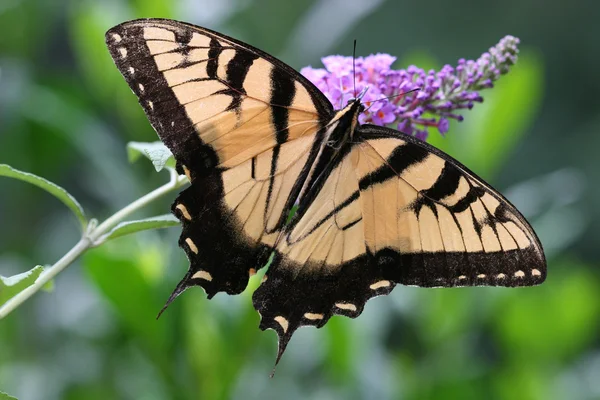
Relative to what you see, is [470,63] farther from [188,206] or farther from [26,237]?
[26,237]

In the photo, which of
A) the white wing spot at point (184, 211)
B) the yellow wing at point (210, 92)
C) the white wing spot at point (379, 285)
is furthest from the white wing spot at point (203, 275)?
the white wing spot at point (379, 285)

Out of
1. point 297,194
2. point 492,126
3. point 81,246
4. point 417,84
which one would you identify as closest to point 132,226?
point 81,246

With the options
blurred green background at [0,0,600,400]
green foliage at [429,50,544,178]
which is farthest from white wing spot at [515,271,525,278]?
green foliage at [429,50,544,178]

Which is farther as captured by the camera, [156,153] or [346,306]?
[346,306]

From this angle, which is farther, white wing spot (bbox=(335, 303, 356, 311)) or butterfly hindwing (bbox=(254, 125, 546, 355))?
white wing spot (bbox=(335, 303, 356, 311))

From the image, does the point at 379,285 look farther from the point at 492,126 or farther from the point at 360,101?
the point at 492,126

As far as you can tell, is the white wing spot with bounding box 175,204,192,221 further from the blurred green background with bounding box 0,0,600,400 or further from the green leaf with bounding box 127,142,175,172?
the blurred green background with bounding box 0,0,600,400

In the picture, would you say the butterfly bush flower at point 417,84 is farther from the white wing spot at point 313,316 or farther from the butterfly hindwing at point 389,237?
the white wing spot at point 313,316

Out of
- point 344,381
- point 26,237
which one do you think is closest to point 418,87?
point 344,381
